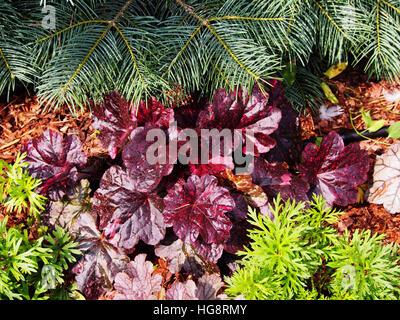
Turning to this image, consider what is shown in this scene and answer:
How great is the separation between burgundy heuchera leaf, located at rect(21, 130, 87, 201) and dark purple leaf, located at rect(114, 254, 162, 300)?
0.47 metres

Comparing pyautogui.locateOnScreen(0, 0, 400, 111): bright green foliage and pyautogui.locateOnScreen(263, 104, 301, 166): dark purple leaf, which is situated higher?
pyautogui.locateOnScreen(0, 0, 400, 111): bright green foliage

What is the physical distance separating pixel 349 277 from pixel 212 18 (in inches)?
46.2

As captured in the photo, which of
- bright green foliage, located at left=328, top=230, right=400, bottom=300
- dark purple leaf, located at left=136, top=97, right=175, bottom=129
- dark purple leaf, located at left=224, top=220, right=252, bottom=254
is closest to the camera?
bright green foliage, located at left=328, top=230, right=400, bottom=300

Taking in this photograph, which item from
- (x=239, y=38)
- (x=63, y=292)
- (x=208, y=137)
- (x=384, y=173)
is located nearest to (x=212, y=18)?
(x=239, y=38)

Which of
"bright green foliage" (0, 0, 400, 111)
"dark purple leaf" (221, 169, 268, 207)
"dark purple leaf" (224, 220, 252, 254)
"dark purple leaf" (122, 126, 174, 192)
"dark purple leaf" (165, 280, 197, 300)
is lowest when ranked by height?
"dark purple leaf" (165, 280, 197, 300)

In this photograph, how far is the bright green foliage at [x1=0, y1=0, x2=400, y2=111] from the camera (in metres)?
1.45

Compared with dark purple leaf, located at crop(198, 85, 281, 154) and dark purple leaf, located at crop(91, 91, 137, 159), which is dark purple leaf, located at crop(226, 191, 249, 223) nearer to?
dark purple leaf, located at crop(198, 85, 281, 154)

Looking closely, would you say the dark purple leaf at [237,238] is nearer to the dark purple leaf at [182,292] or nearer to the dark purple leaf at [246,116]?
the dark purple leaf at [182,292]

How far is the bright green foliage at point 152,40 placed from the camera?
57.1 inches

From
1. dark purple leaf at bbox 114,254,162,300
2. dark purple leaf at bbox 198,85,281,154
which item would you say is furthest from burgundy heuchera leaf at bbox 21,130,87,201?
dark purple leaf at bbox 198,85,281,154

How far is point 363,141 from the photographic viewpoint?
6.23 feet

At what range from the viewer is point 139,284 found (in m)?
1.38

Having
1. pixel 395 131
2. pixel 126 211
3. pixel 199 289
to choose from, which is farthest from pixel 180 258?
pixel 395 131
